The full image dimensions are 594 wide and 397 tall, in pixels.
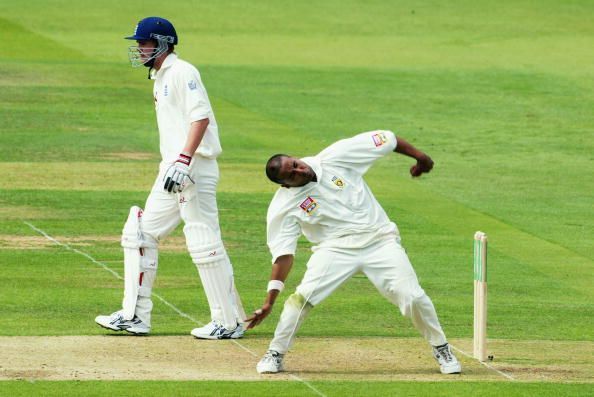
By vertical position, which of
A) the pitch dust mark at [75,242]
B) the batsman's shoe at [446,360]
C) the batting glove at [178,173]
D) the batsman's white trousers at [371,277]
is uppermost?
the batting glove at [178,173]

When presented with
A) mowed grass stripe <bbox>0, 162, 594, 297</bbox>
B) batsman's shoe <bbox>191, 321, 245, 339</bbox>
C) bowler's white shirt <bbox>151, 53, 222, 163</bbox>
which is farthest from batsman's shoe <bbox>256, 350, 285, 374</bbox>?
mowed grass stripe <bbox>0, 162, 594, 297</bbox>

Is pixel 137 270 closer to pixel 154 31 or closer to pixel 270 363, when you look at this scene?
pixel 270 363

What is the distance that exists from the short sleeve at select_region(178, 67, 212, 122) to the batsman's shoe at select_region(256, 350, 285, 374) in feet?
6.24

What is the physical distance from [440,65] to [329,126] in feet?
26.6

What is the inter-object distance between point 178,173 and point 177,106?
2.20ft

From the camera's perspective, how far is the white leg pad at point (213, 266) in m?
11.4

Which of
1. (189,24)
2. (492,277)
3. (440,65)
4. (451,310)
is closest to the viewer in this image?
(451,310)

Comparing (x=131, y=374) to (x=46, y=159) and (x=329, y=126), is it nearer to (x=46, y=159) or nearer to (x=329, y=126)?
(x=46, y=159)

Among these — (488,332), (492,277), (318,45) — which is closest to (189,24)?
(318,45)

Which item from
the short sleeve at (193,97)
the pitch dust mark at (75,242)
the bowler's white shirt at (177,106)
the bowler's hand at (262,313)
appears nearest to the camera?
the bowler's hand at (262,313)

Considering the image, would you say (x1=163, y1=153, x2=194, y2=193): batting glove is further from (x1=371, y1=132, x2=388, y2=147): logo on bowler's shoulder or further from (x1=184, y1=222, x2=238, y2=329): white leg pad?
(x1=371, y1=132, x2=388, y2=147): logo on bowler's shoulder

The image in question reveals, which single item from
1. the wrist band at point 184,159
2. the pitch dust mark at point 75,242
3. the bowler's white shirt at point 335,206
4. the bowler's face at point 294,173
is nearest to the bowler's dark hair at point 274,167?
the bowler's face at point 294,173

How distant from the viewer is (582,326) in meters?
12.5

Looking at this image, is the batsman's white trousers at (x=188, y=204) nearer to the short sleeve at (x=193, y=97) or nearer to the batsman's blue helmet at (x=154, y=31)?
the short sleeve at (x=193, y=97)
